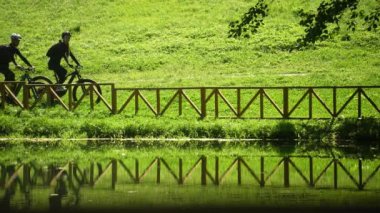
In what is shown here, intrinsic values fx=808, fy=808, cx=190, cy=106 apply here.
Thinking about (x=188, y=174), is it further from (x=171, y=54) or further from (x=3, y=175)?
(x=171, y=54)

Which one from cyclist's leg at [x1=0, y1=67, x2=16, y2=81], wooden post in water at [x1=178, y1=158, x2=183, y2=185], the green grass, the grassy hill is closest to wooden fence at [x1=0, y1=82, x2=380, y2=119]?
the green grass

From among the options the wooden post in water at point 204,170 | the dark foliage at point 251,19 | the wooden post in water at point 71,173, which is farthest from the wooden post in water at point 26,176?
the dark foliage at point 251,19

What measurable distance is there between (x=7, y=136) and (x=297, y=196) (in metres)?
14.4

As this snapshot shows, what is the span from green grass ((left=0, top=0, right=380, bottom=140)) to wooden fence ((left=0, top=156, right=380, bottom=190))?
6.37 m

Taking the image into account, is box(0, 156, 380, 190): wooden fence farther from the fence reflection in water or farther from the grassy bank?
the grassy bank

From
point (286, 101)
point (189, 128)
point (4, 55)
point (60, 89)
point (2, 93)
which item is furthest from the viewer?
point (4, 55)

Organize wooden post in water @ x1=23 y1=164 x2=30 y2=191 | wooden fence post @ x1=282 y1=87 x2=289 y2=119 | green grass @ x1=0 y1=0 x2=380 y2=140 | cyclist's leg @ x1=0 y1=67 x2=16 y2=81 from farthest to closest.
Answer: cyclist's leg @ x1=0 y1=67 x2=16 y2=81 → wooden fence post @ x1=282 y1=87 x2=289 y2=119 → green grass @ x1=0 y1=0 x2=380 y2=140 → wooden post in water @ x1=23 y1=164 x2=30 y2=191

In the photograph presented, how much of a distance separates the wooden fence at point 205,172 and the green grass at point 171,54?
637cm

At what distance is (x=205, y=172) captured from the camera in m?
17.6

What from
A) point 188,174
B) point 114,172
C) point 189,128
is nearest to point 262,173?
point 188,174

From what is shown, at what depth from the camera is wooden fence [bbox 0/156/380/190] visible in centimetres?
1623

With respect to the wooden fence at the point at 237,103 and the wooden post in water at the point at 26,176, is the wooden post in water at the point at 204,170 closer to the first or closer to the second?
the wooden post in water at the point at 26,176

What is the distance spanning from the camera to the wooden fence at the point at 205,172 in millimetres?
16234

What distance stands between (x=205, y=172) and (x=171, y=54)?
96.2ft
